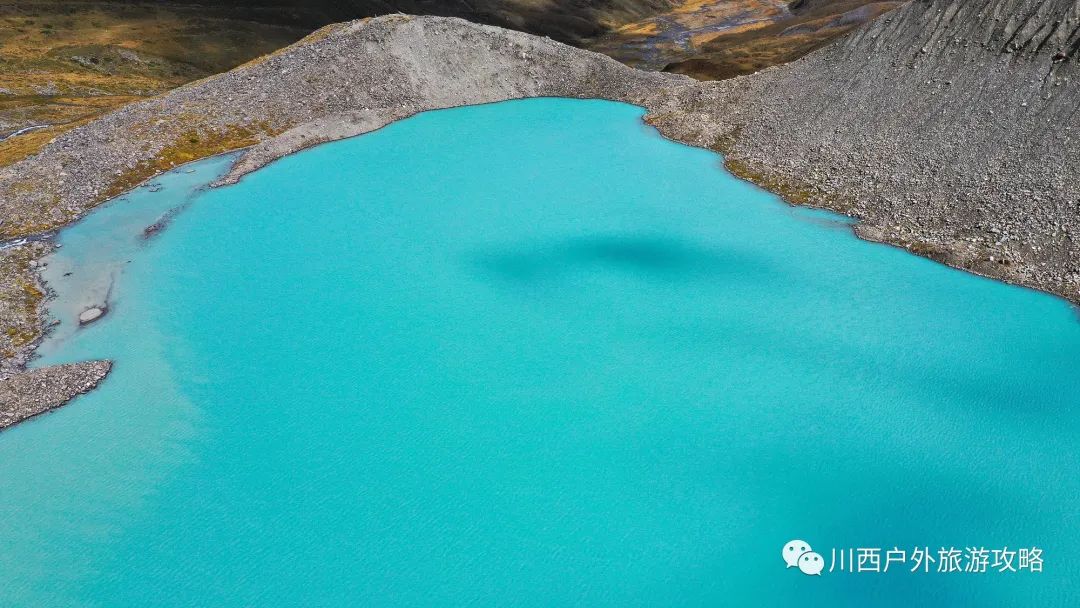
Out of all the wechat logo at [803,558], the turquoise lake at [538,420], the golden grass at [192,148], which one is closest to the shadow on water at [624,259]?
the turquoise lake at [538,420]

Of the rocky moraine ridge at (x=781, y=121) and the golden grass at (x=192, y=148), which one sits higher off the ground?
the rocky moraine ridge at (x=781, y=121)

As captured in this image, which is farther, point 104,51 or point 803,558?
point 104,51

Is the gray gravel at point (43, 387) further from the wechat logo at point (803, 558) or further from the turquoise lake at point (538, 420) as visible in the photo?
the wechat logo at point (803, 558)

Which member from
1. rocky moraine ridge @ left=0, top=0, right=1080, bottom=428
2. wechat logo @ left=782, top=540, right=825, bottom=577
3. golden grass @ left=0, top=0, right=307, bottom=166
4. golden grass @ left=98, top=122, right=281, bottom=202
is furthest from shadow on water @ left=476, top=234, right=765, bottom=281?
golden grass @ left=0, top=0, right=307, bottom=166

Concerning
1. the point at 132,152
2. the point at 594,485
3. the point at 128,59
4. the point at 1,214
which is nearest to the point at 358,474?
the point at 594,485

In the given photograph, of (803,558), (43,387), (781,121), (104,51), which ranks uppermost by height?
(781,121)

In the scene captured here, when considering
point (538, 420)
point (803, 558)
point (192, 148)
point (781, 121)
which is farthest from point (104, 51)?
point (803, 558)

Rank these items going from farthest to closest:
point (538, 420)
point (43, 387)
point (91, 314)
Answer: point (91, 314) → point (43, 387) → point (538, 420)

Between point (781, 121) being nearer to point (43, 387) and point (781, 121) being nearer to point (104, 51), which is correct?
point (43, 387)
